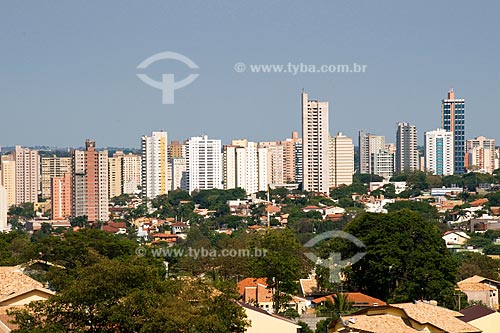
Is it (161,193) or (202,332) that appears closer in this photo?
(202,332)

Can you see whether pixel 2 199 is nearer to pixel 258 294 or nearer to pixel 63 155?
pixel 63 155

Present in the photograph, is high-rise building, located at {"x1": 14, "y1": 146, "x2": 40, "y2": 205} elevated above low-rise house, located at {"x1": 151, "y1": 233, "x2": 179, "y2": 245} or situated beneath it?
elevated above

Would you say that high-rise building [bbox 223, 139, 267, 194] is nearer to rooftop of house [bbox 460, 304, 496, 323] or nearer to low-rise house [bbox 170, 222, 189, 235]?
low-rise house [bbox 170, 222, 189, 235]

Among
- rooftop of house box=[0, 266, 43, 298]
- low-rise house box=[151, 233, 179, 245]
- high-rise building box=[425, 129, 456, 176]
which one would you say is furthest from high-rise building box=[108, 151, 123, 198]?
rooftop of house box=[0, 266, 43, 298]

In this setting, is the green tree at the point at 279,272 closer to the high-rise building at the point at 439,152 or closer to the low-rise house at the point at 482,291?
the low-rise house at the point at 482,291

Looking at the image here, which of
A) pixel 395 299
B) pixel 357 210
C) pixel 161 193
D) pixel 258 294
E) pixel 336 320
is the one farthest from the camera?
pixel 161 193

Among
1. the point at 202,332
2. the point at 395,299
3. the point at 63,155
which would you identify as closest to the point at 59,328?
the point at 202,332
